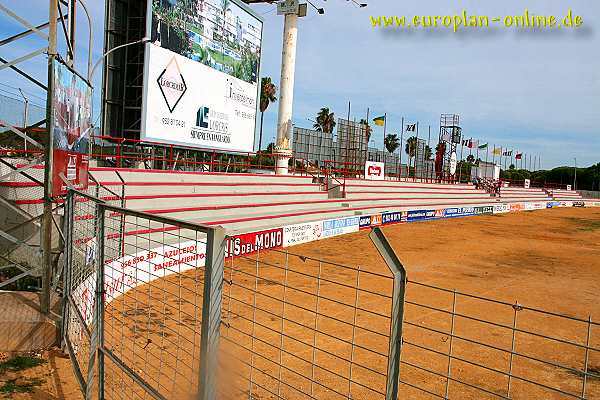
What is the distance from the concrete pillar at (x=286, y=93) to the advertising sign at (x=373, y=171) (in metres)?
7.35

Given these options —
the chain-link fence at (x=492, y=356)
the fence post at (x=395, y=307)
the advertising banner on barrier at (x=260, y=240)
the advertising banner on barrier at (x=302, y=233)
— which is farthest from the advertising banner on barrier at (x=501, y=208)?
the fence post at (x=395, y=307)

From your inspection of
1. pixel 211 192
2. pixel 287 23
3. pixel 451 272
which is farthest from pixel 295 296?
pixel 287 23

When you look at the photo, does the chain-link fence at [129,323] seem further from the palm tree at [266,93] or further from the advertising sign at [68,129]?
the palm tree at [266,93]

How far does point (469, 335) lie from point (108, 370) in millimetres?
4509

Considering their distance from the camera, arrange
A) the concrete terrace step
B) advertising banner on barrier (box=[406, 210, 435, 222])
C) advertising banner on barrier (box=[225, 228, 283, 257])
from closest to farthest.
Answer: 1. advertising banner on barrier (box=[225, 228, 283, 257])
2. advertising banner on barrier (box=[406, 210, 435, 222])
3. the concrete terrace step

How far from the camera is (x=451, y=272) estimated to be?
1088 cm

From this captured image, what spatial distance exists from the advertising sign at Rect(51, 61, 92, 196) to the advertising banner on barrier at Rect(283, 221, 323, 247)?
802cm

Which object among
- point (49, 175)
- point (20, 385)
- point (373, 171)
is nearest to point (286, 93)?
point (373, 171)

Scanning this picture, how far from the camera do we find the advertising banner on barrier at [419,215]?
81.2ft

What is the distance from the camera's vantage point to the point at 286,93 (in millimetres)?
24688

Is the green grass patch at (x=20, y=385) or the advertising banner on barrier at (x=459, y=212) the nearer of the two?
the green grass patch at (x=20, y=385)

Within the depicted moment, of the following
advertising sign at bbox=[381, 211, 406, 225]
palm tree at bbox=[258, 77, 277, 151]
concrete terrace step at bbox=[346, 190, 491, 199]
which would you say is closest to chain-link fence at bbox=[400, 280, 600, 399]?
advertising sign at bbox=[381, 211, 406, 225]

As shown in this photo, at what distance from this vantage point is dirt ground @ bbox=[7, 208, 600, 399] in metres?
4.02

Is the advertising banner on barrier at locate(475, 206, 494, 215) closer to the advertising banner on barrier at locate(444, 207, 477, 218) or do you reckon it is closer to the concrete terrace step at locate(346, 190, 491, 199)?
the advertising banner on barrier at locate(444, 207, 477, 218)
